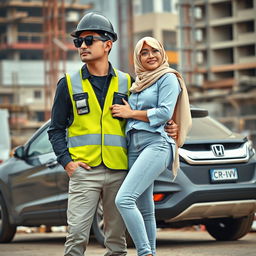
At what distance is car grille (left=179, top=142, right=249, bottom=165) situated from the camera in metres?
8.95

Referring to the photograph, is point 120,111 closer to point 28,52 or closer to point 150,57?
point 150,57

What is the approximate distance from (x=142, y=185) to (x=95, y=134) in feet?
1.41

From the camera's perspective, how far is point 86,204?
565cm

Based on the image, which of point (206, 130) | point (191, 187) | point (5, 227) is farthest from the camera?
point (5, 227)

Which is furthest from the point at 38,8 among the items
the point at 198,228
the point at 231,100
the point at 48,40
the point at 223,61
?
the point at 198,228

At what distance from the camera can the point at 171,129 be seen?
5.93 meters

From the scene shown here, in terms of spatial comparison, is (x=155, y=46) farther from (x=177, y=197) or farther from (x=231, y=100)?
(x=231, y=100)

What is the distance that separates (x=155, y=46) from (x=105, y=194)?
101cm

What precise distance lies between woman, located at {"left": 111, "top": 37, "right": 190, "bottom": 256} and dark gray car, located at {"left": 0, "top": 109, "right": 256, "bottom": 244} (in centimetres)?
293

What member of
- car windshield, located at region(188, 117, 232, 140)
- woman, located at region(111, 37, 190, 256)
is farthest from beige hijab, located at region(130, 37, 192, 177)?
car windshield, located at region(188, 117, 232, 140)

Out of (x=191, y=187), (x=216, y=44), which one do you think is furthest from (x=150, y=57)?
(x=216, y=44)

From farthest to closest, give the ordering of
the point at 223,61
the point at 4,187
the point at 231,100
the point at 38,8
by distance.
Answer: the point at 38,8, the point at 223,61, the point at 231,100, the point at 4,187

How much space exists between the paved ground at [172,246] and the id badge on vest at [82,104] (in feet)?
10.2

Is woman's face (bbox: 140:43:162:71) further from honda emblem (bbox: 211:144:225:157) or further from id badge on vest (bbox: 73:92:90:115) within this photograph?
honda emblem (bbox: 211:144:225:157)
